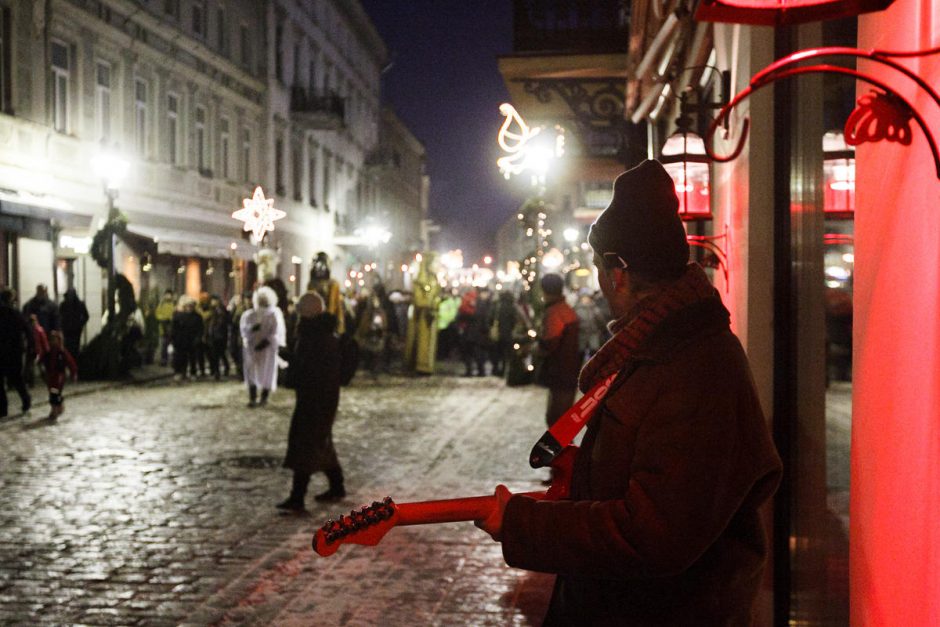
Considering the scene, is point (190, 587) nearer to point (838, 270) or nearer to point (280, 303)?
point (838, 270)

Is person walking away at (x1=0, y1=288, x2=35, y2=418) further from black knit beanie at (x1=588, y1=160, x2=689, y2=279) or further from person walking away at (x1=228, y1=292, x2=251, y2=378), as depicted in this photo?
→ black knit beanie at (x1=588, y1=160, x2=689, y2=279)

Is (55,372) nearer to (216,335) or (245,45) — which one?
(216,335)

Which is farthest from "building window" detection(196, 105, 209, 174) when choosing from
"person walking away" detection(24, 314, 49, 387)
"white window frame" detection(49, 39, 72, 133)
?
"person walking away" detection(24, 314, 49, 387)

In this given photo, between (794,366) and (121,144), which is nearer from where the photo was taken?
(794,366)

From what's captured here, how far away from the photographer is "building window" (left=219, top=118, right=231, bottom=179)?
32125 mm

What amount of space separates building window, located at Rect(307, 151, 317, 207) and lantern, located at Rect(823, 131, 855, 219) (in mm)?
39091

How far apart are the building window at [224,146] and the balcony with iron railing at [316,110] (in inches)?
259

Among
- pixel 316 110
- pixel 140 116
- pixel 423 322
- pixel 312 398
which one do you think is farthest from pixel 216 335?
pixel 316 110

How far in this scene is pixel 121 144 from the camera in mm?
24969

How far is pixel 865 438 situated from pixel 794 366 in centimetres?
179

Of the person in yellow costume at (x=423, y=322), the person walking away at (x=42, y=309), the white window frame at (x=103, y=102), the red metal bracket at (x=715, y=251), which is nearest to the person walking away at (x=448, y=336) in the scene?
the person in yellow costume at (x=423, y=322)

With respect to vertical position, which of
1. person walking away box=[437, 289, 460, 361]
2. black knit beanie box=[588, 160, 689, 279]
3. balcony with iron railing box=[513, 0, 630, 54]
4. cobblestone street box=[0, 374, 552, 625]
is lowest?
cobblestone street box=[0, 374, 552, 625]

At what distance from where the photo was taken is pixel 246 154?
3459cm

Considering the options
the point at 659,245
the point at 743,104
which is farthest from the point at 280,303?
the point at 659,245
